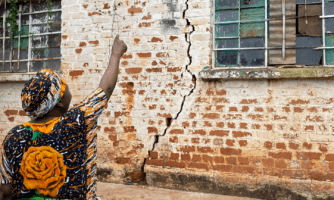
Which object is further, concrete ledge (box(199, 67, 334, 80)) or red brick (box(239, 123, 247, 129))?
red brick (box(239, 123, 247, 129))

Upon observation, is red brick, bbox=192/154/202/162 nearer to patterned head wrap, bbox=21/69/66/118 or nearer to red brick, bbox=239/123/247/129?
red brick, bbox=239/123/247/129

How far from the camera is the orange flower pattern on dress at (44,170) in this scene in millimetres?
1495

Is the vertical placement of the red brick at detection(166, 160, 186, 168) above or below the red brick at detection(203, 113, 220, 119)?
below

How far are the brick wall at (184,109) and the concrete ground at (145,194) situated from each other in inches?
5.4

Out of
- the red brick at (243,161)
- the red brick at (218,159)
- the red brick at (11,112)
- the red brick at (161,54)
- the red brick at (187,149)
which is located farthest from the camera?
the red brick at (11,112)

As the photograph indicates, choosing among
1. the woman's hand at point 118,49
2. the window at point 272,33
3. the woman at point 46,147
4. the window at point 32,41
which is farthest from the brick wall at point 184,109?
the woman at point 46,147

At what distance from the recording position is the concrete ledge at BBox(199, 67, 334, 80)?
3.49m

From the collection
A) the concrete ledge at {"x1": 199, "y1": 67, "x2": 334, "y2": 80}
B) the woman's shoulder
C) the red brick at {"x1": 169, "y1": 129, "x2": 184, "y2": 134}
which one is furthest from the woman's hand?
the red brick at {"x1": 169, "y1": 129, "x2": 184, "y2": 134}

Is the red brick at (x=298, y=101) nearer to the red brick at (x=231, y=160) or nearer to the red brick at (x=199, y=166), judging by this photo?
the red brick at (x=231, y=160)

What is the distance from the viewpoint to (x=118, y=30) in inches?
176

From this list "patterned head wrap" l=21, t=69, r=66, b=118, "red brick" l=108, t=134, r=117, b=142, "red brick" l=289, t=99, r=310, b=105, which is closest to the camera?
"patterned head wrap" l=21, t=69, r=66, b=118

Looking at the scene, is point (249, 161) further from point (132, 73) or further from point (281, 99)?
point (132, 73)

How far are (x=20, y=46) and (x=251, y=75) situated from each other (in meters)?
4.05

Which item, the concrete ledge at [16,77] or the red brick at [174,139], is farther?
the concrete ledge at [16,77]
